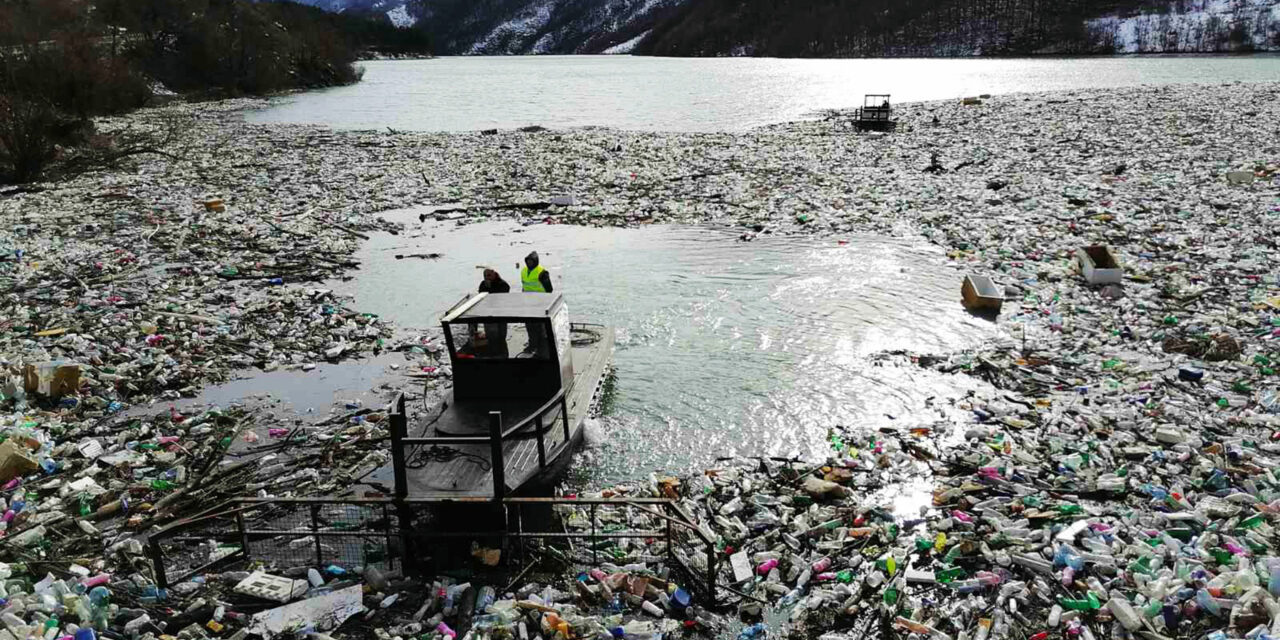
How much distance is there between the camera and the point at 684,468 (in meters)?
9.30

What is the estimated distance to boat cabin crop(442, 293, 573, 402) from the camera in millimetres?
8930

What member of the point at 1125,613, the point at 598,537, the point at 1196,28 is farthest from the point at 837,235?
the point at 1196,28

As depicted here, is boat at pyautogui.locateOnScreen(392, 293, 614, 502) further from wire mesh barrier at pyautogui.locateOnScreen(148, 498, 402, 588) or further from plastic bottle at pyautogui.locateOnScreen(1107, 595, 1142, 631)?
plastic bottle at pyautogui.locateOnScreen(1107, 595, 1142, 631)

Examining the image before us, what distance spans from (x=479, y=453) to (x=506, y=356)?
4.48ft

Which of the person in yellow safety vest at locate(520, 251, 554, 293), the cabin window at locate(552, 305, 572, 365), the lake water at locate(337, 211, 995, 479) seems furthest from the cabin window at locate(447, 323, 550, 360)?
the person in yellow safety vest at locate(520, 251, 554, 293)

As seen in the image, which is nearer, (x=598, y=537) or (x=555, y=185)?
(x=598, y=537)

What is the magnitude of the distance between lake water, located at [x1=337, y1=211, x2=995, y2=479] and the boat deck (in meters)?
0.88

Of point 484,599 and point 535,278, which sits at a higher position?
point 535,278

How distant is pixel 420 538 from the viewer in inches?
276

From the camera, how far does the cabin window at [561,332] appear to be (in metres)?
8.94

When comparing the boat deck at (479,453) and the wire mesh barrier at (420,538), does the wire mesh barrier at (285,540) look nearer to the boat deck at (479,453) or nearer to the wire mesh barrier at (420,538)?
the wire mesh barrier at (420,538)

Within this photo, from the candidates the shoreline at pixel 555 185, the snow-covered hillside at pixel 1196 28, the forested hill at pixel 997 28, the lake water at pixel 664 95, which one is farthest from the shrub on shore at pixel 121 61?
the snow-covered hillside at pixel 1196 28

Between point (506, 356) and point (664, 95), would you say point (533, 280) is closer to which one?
point (506, 356)

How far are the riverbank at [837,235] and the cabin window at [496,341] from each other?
1725 millimetres
